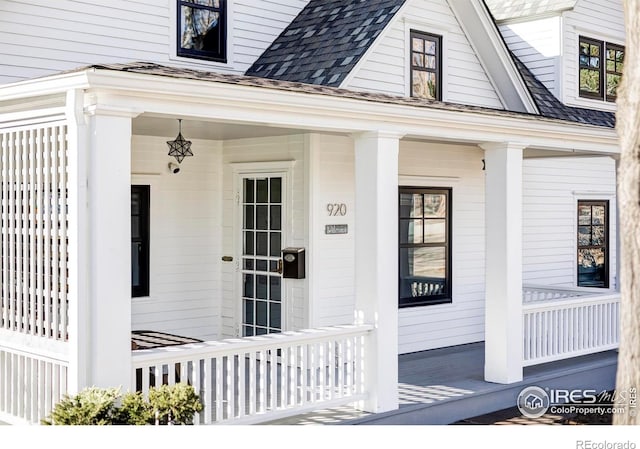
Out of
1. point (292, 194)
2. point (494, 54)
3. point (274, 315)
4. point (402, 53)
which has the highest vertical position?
point (494, 54)

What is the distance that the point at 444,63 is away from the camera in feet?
38.9

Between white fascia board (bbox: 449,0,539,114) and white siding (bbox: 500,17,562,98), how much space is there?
1.90 meters

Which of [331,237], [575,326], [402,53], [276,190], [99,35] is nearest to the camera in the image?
[99,35]

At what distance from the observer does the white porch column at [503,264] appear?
932 cm

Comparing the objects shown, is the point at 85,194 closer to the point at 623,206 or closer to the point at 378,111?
the point at 378,111

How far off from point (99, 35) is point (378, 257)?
4.42m

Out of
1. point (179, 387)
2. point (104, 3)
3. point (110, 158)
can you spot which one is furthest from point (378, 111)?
point (104, 3)

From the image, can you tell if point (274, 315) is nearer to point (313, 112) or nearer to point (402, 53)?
point (313, 112)

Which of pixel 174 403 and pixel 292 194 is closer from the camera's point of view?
pixel 174 403

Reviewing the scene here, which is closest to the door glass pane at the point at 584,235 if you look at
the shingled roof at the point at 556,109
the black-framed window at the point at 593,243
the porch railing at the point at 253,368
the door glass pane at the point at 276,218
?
the black-framed window at the point at 593,243

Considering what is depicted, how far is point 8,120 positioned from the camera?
6836mm

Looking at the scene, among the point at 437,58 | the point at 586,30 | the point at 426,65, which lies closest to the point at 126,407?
the point at 426,65

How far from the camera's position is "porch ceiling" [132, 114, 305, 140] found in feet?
27.4

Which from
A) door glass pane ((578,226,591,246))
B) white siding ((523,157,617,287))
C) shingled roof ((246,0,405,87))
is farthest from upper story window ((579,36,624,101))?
shingled roof ((246,0,405,87))
